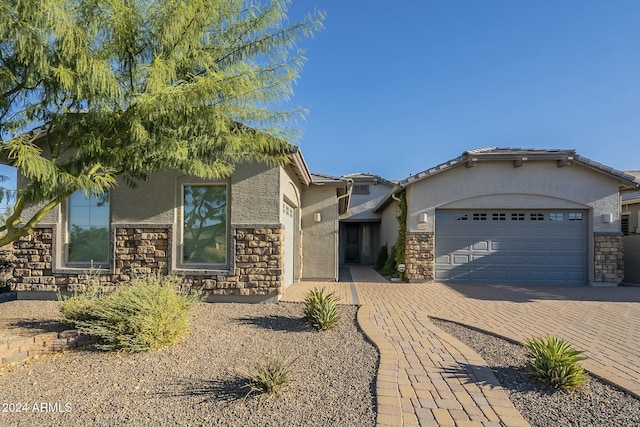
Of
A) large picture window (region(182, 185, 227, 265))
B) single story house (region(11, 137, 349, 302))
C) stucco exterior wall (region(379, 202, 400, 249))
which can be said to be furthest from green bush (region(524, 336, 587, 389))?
stucco exterior wall (region(379, 202, 400, 249))

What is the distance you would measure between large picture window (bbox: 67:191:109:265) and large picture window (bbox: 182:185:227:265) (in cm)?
220

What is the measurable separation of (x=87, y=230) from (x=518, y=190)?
1362 cm

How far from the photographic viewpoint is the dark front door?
2119 centimetres

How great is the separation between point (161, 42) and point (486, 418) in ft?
18.4

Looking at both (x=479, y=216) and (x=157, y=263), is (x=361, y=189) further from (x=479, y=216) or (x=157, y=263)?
(x=157, y=263)

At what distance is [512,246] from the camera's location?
11797mm

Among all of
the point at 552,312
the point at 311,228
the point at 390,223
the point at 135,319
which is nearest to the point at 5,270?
the point at 135,319

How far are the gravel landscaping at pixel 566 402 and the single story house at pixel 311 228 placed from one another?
17.6 feet

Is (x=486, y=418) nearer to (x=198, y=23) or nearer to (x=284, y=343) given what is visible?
(x=284, y=343)

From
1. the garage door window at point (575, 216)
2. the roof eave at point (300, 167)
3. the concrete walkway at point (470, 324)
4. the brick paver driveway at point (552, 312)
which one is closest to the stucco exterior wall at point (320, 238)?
the concrete walkway at point (470, 324)

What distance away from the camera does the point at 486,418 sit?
314cm

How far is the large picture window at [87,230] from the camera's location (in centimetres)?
877

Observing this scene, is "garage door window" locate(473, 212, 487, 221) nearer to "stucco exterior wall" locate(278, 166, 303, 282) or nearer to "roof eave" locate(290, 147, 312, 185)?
"roof eave" locate(290, 147, 312, 185)

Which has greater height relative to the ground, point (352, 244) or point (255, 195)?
point (255, 195)
